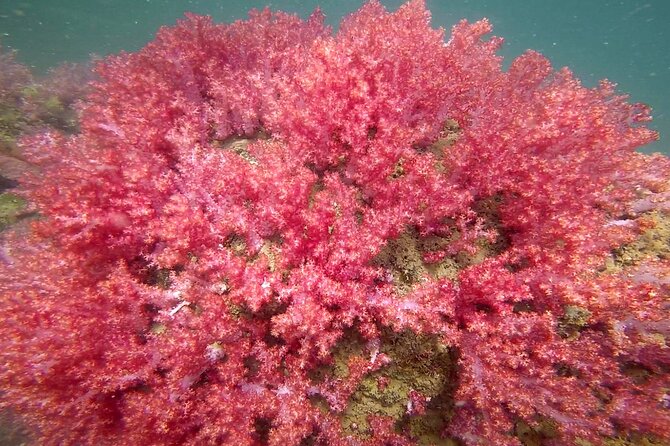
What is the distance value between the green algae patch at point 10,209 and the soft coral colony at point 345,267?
4498 millimetres

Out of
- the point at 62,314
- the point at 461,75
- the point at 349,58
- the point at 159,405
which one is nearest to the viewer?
the point at 159,405

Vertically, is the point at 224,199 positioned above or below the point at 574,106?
below

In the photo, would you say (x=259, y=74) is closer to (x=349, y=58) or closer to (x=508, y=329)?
(x=349, y=58)

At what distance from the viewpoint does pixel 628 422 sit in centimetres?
305

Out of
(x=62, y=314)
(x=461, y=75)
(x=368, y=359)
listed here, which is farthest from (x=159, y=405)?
(x=461, y=75)

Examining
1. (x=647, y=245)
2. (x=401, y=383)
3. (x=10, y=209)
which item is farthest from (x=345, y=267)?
(x=10, y=209)

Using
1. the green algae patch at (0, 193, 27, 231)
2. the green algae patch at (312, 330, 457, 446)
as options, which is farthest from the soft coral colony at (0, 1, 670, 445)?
the green algae patch at (0, 193, 27, 231)

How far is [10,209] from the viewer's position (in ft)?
25.7

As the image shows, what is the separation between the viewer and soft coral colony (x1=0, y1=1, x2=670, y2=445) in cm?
310

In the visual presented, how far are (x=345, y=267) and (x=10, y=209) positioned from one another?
895 cm

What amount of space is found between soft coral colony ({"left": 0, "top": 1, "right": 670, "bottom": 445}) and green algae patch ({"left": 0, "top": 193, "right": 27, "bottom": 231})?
4498mm

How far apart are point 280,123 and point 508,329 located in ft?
10.8

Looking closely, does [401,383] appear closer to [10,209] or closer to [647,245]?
[647,245]

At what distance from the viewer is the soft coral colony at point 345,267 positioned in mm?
3100
